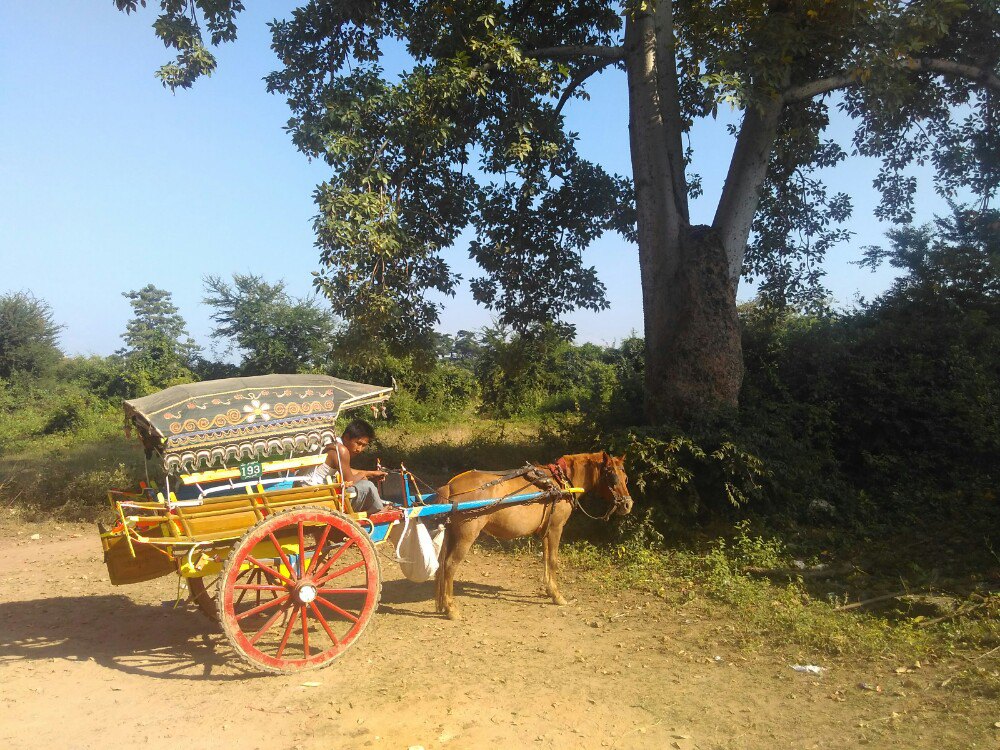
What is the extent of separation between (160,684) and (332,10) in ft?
29.0

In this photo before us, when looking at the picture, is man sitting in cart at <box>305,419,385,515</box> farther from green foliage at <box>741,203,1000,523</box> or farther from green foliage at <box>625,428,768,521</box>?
green foliage at <box>741,203,1000,523</box>

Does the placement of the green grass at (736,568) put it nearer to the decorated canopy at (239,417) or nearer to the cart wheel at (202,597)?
the decorated canopy at (239,417)

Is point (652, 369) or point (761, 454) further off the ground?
point (652, 369)

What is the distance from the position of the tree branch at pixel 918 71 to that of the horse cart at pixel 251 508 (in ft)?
23.5

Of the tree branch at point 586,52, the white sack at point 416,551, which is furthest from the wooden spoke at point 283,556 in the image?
the tree branch at point 586,52

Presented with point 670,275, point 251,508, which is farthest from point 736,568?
point 251,508

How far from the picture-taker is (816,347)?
1095 centimetres

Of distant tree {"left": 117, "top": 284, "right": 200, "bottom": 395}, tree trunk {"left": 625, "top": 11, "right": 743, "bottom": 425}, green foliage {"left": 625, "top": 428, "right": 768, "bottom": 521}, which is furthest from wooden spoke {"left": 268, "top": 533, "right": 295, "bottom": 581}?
distant tree {"left": 117, "top": 284, "right": 200, "bottom": 395}

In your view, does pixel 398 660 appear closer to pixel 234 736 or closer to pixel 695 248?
pixel 234 736

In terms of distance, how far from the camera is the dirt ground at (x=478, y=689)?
430 cm

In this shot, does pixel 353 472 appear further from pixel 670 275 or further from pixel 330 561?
pixel 670 275

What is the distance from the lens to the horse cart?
5.10 metres

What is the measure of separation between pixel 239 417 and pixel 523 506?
2804mm

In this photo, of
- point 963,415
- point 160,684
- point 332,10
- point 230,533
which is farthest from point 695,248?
point 160,684
